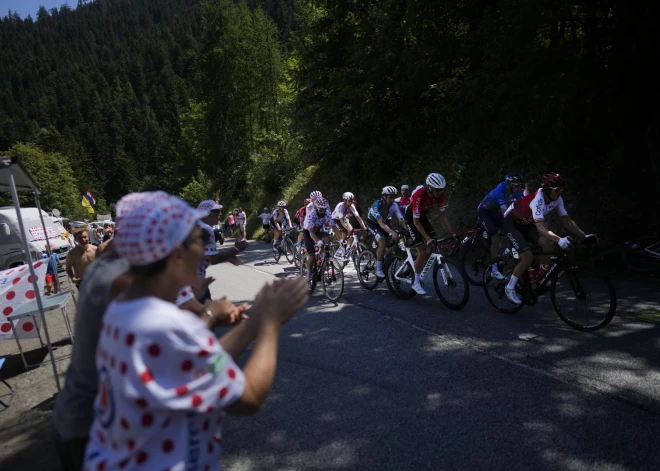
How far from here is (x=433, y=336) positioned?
611cm

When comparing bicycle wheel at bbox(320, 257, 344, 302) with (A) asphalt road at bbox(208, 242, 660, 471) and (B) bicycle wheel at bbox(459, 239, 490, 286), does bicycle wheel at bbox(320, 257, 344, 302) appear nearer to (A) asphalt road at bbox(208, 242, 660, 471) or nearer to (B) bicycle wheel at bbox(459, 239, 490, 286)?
(A) asphalt road at bbox(208, 242, 660, 471)

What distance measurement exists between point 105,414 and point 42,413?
14.5ft

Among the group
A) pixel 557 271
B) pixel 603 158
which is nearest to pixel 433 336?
pixel 557 271

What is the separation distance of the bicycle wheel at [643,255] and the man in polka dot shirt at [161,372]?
32.4 feet

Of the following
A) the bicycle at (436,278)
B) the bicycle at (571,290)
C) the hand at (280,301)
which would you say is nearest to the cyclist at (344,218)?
the bicycle at (436,278)

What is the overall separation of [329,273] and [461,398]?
4970 millimetres

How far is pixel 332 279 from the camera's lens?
351 inches

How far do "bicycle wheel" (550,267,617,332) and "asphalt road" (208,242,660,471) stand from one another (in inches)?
6.8

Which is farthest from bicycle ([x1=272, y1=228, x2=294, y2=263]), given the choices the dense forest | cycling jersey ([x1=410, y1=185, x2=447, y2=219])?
cycling jersey ([x1=410, y1=185, x2=447, y2=219])

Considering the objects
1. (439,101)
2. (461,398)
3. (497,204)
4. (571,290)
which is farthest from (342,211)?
(439,101)

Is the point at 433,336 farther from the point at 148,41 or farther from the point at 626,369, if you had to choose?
the point at 148,41

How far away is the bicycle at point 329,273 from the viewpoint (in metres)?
8.71

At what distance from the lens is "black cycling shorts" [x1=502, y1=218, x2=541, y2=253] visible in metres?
6.86

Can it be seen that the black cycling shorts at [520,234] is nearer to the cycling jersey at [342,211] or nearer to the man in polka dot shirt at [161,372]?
the cycling jersey at [342,211]
